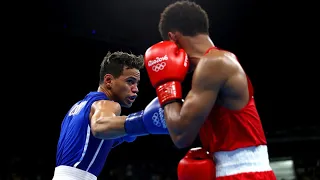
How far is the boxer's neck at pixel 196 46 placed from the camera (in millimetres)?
2297

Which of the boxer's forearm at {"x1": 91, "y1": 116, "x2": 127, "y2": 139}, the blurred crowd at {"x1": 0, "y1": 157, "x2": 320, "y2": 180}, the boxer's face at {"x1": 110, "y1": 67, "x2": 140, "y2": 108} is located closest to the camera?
the boxer's forearm at {"x1": 91, "y1": 116, "x2": 127, "y2": 139}

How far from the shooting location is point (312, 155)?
10422mm

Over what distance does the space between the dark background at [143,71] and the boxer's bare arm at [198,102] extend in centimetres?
606

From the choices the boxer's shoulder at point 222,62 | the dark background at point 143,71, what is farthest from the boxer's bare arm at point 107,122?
the dark background at point 143,71

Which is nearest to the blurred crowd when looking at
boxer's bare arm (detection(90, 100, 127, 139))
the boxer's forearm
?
boxer's bare arm (detection(90, 100, 127, 139))

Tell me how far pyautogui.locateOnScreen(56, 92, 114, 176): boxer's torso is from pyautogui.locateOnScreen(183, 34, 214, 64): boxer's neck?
91 centimetres

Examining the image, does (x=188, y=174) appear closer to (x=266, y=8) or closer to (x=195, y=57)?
(x=195, y=57)

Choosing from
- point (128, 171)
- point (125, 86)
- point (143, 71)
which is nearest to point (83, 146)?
point (125, 86)

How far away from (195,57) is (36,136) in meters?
9.28

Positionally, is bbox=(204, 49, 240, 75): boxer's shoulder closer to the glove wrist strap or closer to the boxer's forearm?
the glove wrist strap

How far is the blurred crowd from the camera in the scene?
9555 mm

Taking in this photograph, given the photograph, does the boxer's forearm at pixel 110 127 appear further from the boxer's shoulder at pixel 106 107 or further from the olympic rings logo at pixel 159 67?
the olympic rings logo at pixel 159 67

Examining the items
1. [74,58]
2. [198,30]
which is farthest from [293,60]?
[198,30]

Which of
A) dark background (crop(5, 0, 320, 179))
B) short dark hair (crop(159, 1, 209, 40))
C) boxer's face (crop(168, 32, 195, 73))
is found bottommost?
dark background (crop(5, 0, 320, 179))
